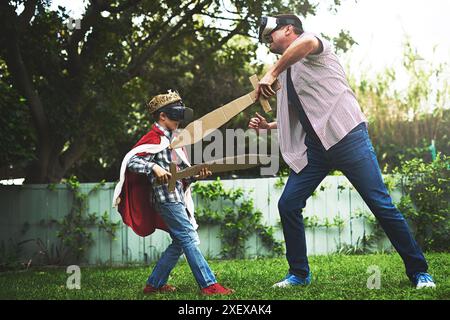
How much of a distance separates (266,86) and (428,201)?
3626 millimetres

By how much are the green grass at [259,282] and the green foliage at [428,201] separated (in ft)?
1.86

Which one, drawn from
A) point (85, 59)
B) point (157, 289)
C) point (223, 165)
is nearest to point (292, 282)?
point (157, 289)

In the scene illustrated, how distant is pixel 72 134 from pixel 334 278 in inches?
146

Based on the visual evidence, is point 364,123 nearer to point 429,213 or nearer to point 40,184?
point 429,213

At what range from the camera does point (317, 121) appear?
3.21m

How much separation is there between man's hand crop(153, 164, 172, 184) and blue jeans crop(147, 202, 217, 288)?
0.19 meters

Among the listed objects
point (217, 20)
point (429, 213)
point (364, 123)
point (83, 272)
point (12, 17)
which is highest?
point (217, 20)

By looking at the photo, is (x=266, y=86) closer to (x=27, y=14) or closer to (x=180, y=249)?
(x=180, y=249)

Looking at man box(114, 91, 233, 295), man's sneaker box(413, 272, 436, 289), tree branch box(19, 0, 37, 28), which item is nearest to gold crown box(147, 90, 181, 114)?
man box(114, 91, 233, 295)

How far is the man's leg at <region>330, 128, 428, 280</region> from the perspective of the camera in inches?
121

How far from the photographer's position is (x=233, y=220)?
6062 millimetres

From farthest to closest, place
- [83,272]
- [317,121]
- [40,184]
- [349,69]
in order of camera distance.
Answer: [349,69] → [40,184] → [83,272] → [317,121]

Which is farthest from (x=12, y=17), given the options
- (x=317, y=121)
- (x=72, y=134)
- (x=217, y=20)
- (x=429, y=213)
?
(x=429, y=213)

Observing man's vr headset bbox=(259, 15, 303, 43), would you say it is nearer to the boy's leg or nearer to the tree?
the boy's leg
